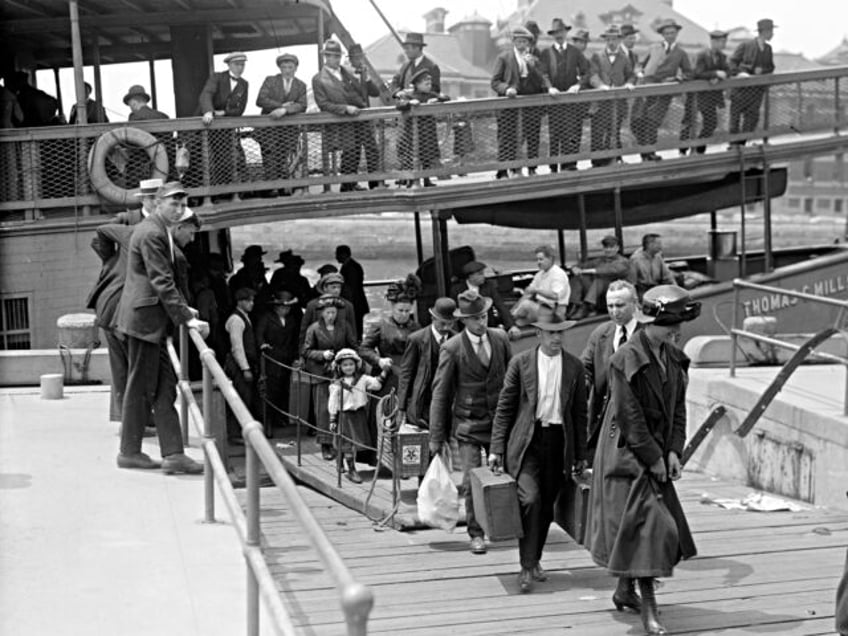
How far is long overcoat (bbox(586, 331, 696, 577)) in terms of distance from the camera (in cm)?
600

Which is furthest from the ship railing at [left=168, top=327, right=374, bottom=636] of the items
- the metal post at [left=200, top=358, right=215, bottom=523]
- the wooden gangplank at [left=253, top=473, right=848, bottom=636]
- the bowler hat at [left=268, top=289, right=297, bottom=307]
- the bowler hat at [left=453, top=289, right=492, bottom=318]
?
the bowler hat at [left=268, top=289, right=297, bottom=307]

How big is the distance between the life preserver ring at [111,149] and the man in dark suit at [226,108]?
2.83 feet

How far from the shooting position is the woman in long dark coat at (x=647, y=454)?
5.99 m

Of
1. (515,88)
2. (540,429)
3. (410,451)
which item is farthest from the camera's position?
(515,88)

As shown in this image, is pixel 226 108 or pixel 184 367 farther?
pixel 226 108

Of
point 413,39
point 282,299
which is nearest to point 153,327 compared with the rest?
point 282,299

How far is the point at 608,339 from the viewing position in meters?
7.38

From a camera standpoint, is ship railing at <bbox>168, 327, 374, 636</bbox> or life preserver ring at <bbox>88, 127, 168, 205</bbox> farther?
life preserver ring at <bbox>88, 127, 168, 205</bbox>

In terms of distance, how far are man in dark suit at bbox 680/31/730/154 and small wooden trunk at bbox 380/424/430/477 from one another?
8123mm

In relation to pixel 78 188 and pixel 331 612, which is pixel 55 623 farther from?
pixel 78 188

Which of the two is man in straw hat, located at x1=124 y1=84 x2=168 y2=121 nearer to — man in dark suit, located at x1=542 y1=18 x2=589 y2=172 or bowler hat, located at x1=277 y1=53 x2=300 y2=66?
bowler hat, located at x1=277 y1=53 x2=300 y2=66

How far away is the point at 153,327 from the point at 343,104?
282 inches

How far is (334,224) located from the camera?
2680 inches

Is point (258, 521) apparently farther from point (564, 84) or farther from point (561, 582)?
point (564, 84)
